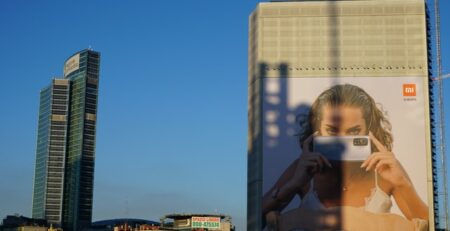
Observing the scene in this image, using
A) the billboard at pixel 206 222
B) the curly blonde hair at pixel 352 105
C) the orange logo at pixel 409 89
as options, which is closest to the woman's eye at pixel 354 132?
the curly blonde hair at pixel 352 105

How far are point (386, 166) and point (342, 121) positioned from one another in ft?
41.3

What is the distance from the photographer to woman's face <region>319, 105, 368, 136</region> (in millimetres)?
159750

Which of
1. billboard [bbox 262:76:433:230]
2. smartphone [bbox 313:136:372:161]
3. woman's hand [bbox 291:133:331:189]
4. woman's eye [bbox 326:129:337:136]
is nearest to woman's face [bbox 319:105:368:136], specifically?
woman's eye [bbox 326:129:337:136]

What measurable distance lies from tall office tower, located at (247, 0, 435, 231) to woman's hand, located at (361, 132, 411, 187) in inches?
27.2

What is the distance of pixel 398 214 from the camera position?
154625mm

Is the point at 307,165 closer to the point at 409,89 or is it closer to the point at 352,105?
the point at 352,105

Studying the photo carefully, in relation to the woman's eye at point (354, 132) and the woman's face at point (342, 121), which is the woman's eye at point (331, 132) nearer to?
the woman's face at point (342, 121)

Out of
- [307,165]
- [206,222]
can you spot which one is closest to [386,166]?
[307,165]

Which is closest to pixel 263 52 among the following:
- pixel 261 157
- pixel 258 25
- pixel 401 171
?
pixel 258 25

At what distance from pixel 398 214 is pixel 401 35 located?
37.9 metres

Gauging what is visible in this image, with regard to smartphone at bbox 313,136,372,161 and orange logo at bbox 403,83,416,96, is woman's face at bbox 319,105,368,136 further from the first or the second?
orange logo at bbox 403,83,416,96

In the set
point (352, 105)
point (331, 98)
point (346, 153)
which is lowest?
point (346, 153)

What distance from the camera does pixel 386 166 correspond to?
157 m

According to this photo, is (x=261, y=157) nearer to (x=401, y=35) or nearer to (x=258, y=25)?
(x=258, y=25)
